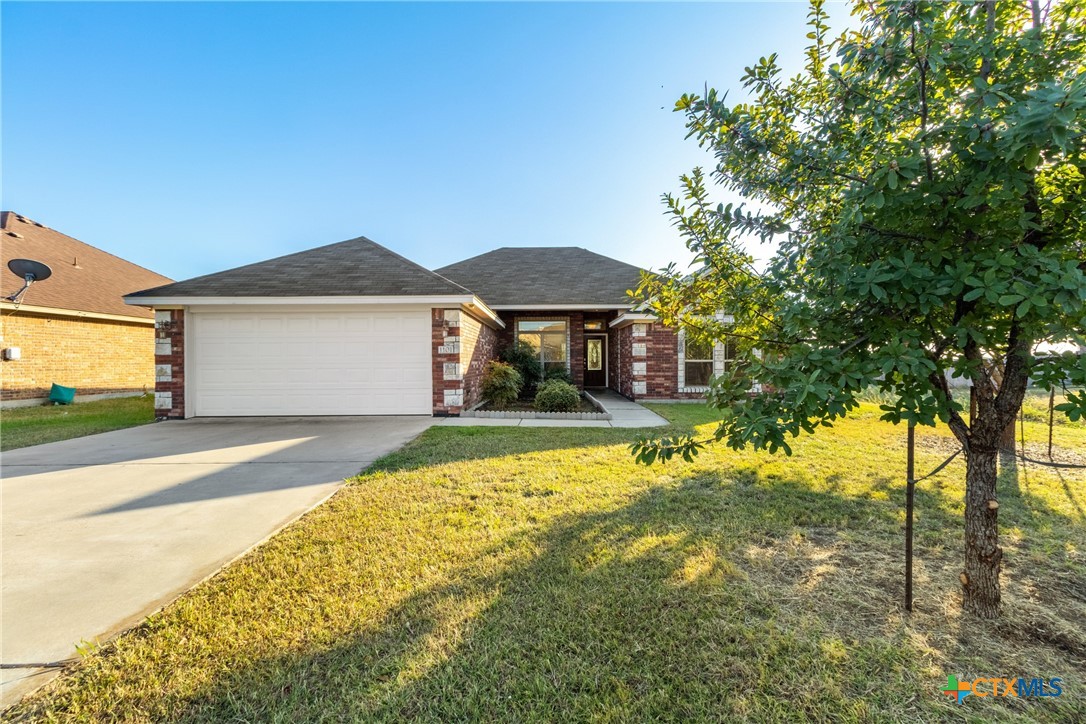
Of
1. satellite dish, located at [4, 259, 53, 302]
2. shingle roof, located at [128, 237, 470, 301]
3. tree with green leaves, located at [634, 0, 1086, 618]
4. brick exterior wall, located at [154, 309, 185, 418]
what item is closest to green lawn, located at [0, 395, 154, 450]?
brick exterior wall, located at [154, 309, 185, 418]

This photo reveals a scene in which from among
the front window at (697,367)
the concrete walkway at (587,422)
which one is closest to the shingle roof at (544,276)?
the front window at (697,367)

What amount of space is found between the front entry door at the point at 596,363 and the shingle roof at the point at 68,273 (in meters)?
15.7

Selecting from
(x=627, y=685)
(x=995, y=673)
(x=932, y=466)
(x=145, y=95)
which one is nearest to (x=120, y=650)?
(x=627, y=685)

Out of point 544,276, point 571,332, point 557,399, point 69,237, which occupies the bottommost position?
point 557,399

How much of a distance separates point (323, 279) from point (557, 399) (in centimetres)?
612

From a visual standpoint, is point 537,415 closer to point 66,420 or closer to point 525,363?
point 525,363

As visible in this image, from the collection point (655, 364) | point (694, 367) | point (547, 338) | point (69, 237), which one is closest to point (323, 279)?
point (547, 338)

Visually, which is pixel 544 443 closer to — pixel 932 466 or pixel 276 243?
pixel 932 466

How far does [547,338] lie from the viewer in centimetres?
1468

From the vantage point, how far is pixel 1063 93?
1298 mm

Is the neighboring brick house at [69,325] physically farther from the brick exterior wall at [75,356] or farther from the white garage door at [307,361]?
the white garage door at [307,361]

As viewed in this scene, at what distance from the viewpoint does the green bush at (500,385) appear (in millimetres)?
11219

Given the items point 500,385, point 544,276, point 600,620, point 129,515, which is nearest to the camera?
point 600,620

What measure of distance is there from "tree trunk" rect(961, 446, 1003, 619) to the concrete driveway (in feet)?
15.4
